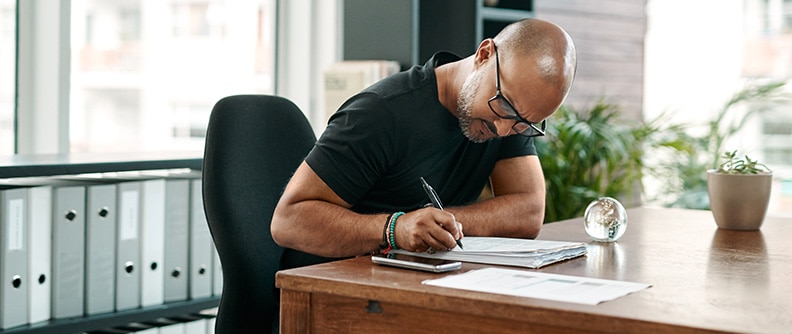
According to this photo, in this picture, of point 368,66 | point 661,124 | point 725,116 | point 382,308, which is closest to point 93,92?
point 368,66

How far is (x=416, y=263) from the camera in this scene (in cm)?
152

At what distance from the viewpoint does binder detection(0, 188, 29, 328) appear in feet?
7.37

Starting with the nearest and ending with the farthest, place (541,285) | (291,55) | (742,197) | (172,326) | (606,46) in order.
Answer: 1. (541,285)
2. (742,197)
3. (172,326)
4. (291,55)
5. (606,46)

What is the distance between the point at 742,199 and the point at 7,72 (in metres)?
2.15

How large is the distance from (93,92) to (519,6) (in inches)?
65.5

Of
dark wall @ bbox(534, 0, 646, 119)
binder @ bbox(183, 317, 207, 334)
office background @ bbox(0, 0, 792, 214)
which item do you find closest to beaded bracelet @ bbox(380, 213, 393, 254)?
binder @ bbox(183, 317, 207, 334)

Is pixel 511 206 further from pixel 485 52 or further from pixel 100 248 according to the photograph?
pixel 100 248

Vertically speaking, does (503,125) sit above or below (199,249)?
above

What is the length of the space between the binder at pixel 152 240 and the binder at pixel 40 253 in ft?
0.84

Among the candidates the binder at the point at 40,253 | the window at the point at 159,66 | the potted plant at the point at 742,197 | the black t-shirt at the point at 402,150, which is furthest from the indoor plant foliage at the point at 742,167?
the window at the point at 159,66

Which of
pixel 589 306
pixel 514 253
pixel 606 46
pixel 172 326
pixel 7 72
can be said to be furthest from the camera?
pixel 606 46

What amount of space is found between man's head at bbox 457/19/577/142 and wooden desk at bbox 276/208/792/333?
0.28 meters

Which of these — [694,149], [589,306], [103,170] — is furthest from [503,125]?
[694,149]

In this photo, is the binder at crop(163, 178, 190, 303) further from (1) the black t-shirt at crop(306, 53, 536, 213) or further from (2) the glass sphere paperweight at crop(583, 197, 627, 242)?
(2) the glass sphere paperweight at crop(583, 197, 627, 242)
